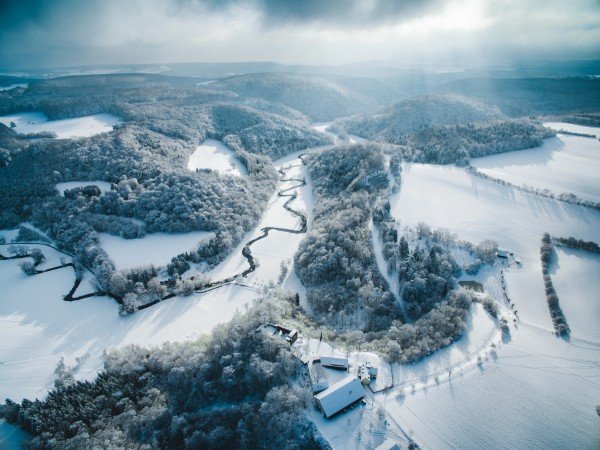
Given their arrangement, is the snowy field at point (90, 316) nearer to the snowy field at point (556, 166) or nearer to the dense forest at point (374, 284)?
the dense forest at point (374, 284)

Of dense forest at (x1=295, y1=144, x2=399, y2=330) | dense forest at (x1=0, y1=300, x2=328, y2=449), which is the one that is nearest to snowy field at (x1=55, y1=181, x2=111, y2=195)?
dense forest at (x1=0, y1=300, x2=328, y2=449)

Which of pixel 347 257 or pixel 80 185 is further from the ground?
pixel 80 185

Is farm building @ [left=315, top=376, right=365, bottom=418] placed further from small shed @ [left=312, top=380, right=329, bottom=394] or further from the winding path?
the winding path

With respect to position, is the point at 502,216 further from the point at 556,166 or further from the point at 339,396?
the point at 339,396

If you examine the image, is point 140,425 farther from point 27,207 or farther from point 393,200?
point 27,207

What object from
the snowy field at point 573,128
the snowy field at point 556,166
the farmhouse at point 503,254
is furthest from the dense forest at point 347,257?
the snowy field at point 573,128

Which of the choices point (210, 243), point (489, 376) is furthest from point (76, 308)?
point (489, 376)

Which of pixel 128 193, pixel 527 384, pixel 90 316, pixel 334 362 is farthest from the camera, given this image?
pixel 128 193

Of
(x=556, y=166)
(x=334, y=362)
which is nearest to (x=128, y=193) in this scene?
(x=334, y=362)
